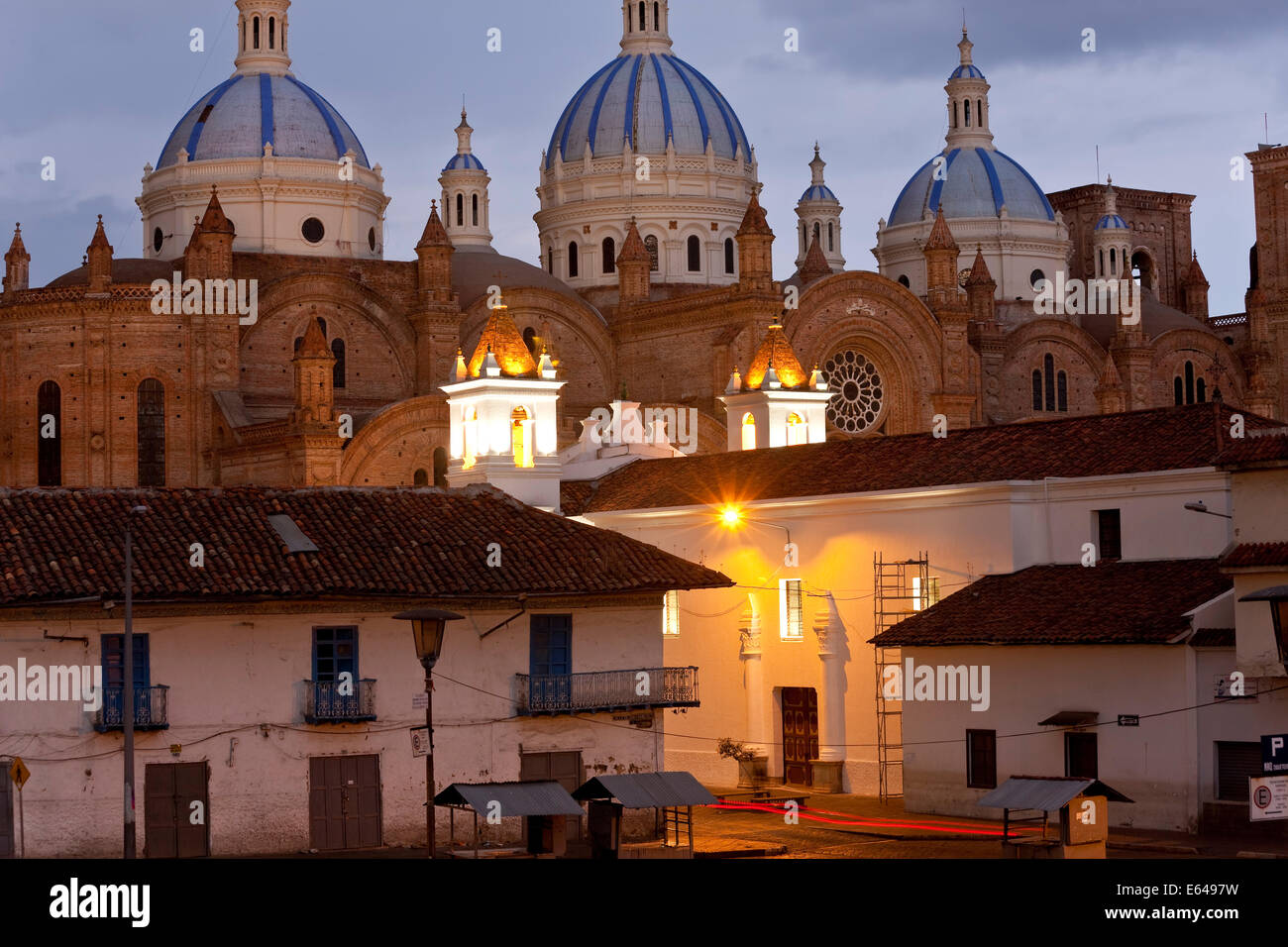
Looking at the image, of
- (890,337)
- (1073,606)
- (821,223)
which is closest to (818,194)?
(821,223)

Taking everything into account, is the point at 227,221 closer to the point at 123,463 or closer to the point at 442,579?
the point at 123,463

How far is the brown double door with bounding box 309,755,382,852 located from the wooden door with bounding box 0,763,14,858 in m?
4.05

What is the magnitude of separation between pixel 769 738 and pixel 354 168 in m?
29.5

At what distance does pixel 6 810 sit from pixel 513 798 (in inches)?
272

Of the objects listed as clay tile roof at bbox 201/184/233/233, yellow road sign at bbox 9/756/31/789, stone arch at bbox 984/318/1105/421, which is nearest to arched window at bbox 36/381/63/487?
clay tile roof at bbox 201/184/233/233

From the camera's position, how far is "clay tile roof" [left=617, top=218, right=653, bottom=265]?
66.9 meters

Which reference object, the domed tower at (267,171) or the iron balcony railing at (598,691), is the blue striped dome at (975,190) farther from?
the iron balcony railing at (598,691)

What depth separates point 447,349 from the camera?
2438 inches

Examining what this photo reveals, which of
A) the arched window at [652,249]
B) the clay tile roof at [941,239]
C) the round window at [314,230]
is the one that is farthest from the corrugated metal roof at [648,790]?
the arched window at [652,249]

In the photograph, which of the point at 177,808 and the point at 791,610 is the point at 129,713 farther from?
the point at 791,610

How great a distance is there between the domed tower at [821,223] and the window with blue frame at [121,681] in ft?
175

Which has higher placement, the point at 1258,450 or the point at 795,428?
the point at 795,428

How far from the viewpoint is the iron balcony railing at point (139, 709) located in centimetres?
2975

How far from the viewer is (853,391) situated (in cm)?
6712
